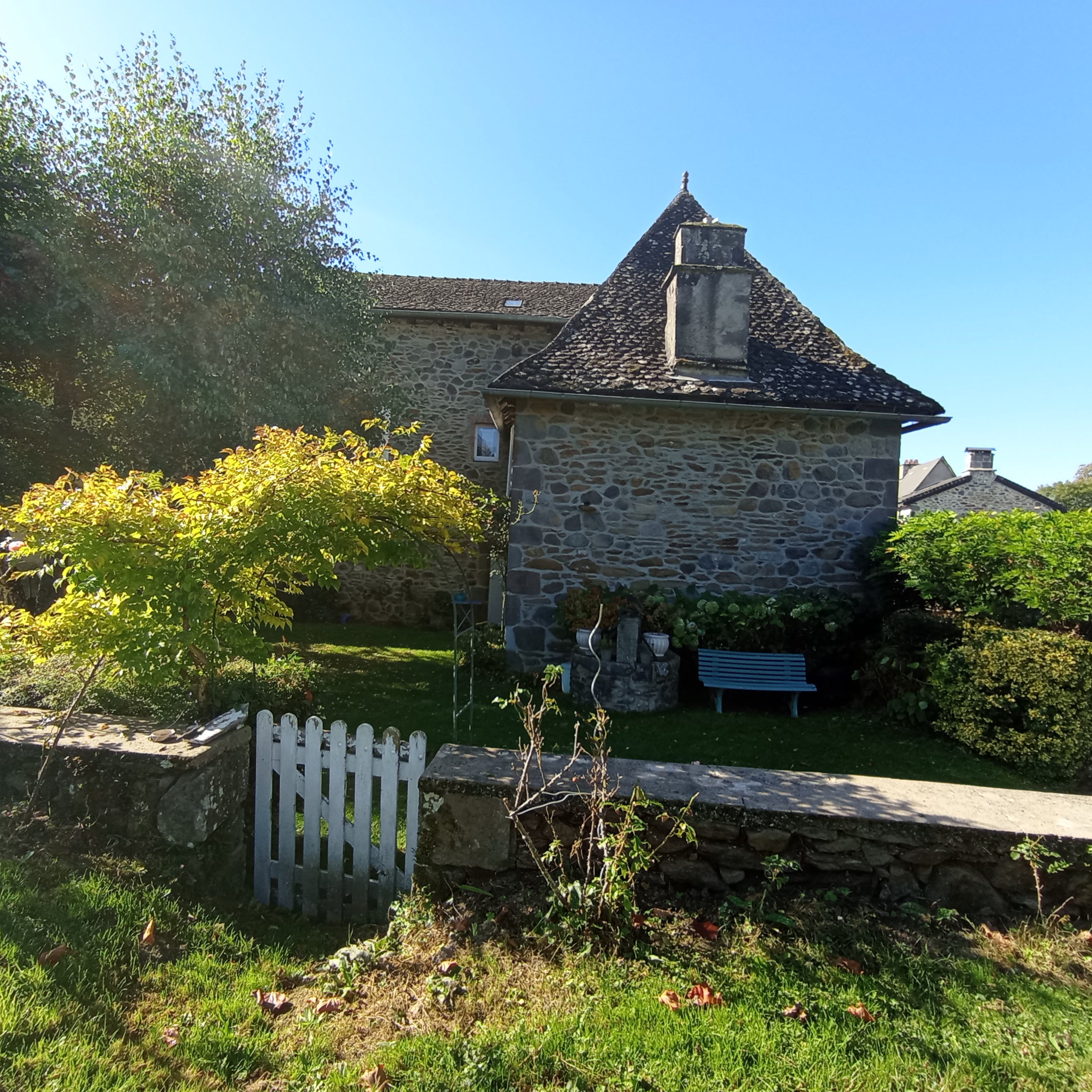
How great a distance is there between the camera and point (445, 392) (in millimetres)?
13727

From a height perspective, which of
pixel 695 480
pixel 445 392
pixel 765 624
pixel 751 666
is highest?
pixel 445 392

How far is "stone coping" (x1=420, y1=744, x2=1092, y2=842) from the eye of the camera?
296 cm

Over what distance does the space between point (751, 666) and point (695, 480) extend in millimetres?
2506

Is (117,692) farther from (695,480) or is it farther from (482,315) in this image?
(482,315)

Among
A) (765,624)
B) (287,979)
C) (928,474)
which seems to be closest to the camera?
(287,979)

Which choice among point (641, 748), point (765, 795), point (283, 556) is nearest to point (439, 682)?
point (641, 748)

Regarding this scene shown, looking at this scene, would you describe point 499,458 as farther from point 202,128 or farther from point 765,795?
point 765,795

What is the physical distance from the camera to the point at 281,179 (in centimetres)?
1016

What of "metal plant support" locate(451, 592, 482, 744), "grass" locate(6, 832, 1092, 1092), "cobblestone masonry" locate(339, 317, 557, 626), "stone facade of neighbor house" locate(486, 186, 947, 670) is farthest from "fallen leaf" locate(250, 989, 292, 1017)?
"cobblestone masonry" locate(339, 317, 557, 626)

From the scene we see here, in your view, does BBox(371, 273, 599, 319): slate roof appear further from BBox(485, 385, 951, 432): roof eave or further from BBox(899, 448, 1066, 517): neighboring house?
BBox(899, 448, 1066, 517): neighboring house

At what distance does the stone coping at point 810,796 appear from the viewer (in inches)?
116

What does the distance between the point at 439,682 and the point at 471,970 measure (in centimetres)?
581

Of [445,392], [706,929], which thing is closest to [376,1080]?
[706,929]

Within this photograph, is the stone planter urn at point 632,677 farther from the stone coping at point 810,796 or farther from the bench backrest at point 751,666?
the stone coping at point 810,796
